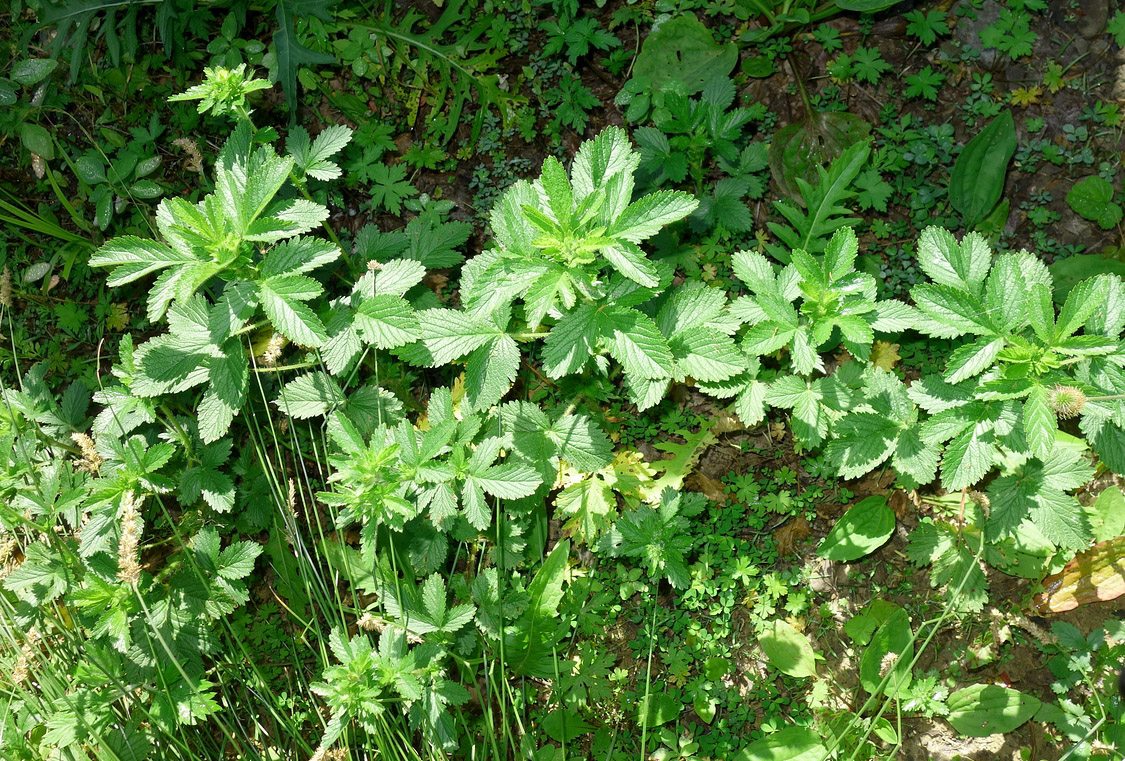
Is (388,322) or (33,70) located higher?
(33,70)

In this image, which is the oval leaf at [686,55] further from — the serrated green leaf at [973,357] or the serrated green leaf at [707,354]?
the serrated green leaf at [973,357]

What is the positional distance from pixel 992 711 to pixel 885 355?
4.45 feet

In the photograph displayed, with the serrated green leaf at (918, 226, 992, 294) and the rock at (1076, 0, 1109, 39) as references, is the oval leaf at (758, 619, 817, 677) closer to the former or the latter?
the serrated green leaf at (918, 226, 992, 294)

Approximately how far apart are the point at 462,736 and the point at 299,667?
2.34 ft

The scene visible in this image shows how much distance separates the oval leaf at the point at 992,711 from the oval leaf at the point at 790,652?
1.71 ft

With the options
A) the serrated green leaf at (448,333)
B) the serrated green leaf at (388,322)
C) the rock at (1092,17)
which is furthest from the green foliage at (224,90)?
the rock at (1092,17)

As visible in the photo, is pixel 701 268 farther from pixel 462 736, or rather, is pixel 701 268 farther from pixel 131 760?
pixel 131 760

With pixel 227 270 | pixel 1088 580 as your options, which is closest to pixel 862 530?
pixel 1088 580

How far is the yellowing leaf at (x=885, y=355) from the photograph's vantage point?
9.58ft

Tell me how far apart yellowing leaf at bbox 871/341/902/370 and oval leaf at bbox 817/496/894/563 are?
53 cm

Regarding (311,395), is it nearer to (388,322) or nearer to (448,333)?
(388,322)

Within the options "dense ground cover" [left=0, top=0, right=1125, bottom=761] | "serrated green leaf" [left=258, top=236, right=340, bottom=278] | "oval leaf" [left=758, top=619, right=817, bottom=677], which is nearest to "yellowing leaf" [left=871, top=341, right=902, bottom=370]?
"dense ground cover" [left=0, top=0, right=1125, bottom=761]

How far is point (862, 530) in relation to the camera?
9.23 feet

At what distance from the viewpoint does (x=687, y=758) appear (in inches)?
110
